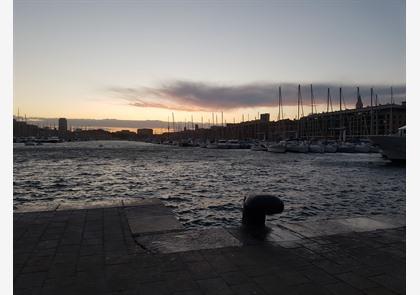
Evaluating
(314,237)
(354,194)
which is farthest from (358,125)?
(314,237)

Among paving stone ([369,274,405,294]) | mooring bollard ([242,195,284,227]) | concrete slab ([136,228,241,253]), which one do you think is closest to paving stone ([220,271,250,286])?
concrete slab ([136,228,241,253])

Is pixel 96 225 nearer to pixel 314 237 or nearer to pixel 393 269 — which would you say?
pixel 314 237

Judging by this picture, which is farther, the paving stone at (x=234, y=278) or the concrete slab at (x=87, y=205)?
the concrete slab at (x=87, y=205)

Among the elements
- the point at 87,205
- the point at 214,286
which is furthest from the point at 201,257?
the point at 87,205

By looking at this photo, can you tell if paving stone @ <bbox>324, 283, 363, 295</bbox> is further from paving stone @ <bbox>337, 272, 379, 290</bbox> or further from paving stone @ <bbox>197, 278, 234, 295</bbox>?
paving stone @ <bbox>197, 278, 234, 295</bbox>

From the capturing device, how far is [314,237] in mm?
6664

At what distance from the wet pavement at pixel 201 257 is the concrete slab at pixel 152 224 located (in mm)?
21

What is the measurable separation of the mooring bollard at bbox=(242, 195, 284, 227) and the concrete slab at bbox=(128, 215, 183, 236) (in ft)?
4.77

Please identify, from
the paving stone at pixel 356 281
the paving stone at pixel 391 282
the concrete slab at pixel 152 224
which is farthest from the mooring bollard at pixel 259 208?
the paving stone at pixel 391 282

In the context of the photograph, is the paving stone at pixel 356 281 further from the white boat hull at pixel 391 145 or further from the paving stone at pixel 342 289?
the white boat hull at pixel 391 145

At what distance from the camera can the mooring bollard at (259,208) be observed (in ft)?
23.8

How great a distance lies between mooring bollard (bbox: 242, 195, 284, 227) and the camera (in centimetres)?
726

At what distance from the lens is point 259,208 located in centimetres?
727
